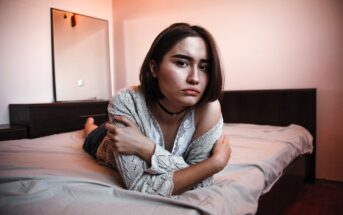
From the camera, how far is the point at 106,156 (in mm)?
1171

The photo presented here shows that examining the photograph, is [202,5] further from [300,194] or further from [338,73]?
[300,194]

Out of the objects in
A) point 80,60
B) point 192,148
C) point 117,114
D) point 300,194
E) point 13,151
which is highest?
point 80,60

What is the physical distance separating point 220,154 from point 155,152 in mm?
219

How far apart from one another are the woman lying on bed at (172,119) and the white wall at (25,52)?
215 centimetres

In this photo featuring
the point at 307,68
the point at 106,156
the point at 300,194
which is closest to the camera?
the point at 106,156

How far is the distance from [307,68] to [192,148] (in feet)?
6.11

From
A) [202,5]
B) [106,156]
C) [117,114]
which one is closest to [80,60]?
[202,5]

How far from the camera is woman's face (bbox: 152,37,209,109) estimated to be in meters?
0.81

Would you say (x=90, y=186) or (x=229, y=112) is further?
(x=229, y=112)

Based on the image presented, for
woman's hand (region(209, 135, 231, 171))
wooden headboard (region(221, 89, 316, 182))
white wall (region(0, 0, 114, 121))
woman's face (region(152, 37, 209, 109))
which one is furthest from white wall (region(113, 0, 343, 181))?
woman's face (region(152, 37, 209, 109))

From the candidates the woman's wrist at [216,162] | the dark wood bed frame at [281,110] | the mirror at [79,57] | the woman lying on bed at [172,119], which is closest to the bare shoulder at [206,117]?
the woman lying on bed at [172,119]

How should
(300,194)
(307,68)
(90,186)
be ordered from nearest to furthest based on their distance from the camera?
(90,186)
(300,194)
(307,68)

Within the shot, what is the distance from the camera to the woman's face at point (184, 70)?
2.65 ft

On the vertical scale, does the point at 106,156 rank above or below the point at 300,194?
above
